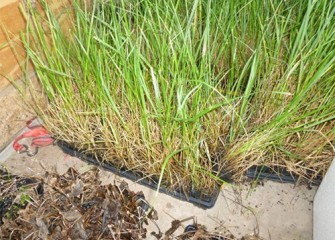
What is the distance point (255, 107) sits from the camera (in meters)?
1.13

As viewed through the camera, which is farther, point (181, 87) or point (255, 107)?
point (255, 107)

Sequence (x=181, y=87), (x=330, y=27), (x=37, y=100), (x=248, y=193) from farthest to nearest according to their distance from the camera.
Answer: (x=37, y=100) → (x=248, y=193) → (x=330, y=27) → (x=181, y=87)

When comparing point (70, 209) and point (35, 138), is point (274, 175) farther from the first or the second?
point (35, 138)

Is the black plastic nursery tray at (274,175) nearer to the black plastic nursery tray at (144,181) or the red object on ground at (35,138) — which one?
the black plastic nursery tray at (144,181)

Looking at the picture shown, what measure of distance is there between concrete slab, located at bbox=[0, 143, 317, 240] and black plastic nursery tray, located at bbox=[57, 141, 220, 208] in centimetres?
2

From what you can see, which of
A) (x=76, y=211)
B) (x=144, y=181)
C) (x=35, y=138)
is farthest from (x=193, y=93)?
(x=35, y=138)

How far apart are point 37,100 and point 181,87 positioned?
24.1 inches

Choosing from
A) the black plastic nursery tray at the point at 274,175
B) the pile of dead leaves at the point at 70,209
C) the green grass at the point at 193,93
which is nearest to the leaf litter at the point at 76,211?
the pile of dead leaves at the point at 70,209

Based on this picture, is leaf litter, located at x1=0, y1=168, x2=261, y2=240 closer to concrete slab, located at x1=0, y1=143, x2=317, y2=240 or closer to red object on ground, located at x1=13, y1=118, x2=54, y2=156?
concrete slab, located at x1=0, y1=143, x2=317, y2=240

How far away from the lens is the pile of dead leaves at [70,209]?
0.99 meters

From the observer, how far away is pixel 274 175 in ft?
3.82

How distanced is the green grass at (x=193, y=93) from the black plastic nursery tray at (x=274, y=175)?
0.03 meters

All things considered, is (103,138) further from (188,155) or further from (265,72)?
(265,72)

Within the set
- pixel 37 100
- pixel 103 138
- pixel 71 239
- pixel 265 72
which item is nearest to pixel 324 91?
pixel 265 72
